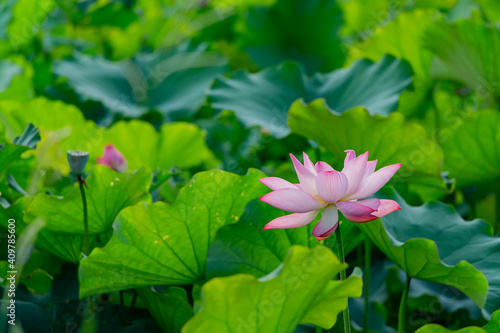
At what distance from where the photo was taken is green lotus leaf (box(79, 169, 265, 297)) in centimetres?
80

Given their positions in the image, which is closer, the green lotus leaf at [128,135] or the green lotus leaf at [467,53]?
the green lotus leaf at [467,53]

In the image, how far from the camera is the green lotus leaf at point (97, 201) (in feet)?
2.88

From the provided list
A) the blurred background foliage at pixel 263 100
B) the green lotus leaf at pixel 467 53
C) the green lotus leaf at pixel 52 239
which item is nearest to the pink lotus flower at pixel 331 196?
the blurred background foliage at pixel 263 100

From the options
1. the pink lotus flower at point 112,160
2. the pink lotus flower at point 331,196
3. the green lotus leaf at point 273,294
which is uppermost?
the pink lotus flower at point 331,196

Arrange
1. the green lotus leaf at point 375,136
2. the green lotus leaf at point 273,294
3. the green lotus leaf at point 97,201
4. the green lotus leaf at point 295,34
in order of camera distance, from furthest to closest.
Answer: the green lotus leaf at point 295,34, the green lotus leaf at point 375,136, the green lotus leaf at point 97,201, the green lotus leaf at point 273,294

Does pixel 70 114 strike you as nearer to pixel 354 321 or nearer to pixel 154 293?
pixel 154 293

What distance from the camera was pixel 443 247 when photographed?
911mm

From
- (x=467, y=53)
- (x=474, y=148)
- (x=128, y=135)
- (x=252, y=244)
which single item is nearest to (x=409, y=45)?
(x=467, y=53)

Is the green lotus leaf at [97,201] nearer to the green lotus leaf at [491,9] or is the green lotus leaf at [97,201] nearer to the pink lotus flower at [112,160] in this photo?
the pink lotus flower at [112,160]

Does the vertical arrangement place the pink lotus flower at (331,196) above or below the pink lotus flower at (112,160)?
above

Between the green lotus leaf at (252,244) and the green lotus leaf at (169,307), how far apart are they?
55 millimetres

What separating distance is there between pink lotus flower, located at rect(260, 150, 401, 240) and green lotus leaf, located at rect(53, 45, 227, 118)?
100 centimetres

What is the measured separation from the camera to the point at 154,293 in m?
0.84

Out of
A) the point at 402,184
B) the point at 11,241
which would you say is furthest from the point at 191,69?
the point at 11,241
